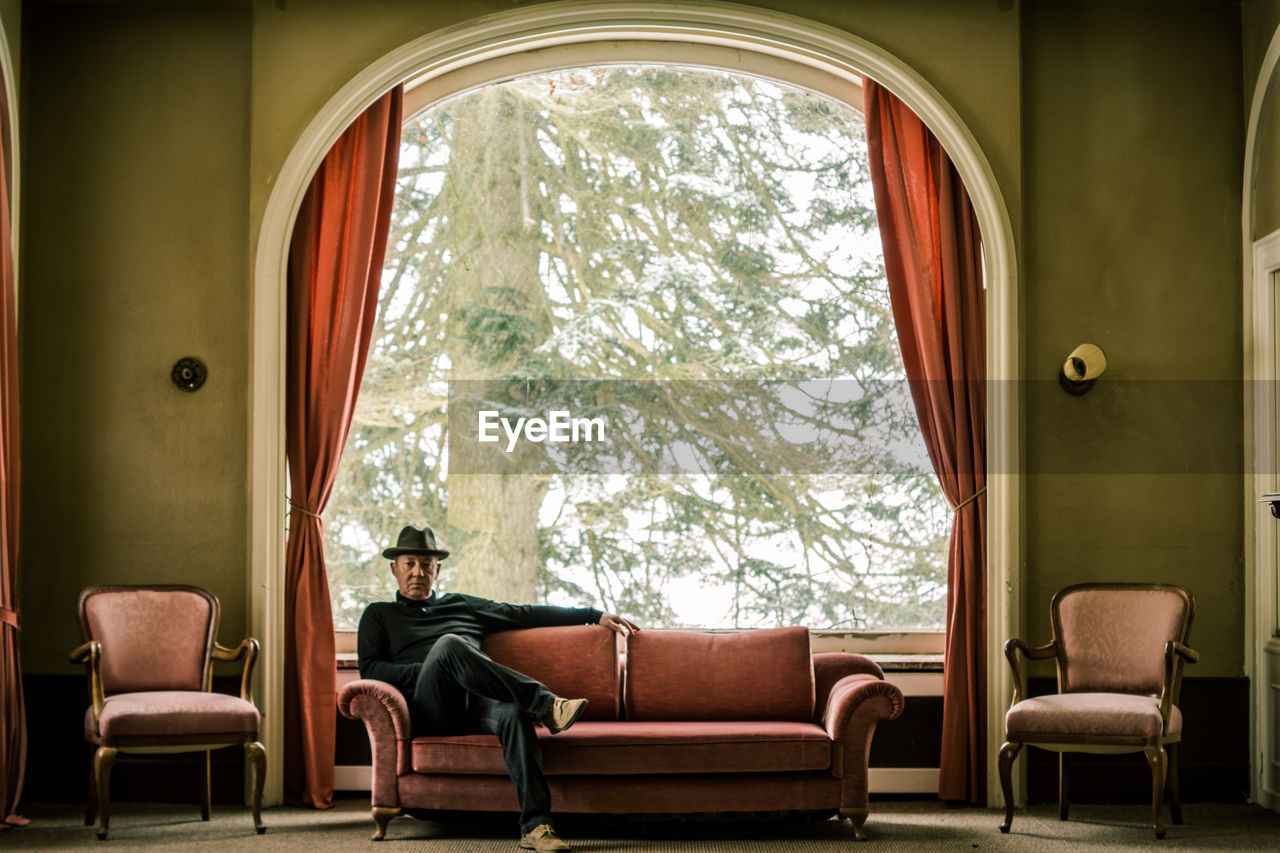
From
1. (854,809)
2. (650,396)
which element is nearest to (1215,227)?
(650,396)

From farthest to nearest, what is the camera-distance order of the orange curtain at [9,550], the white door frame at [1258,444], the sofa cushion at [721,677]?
the white door frame at [1258,444] < the sofa cushion at [721,677] < the orange curtain at [9,550]

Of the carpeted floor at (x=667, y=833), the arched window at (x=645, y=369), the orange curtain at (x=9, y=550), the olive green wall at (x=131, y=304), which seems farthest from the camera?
the arched window at (x=645, y=369)

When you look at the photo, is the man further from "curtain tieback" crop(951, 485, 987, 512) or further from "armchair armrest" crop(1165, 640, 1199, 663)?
"armchair armrest" crop(1165, 640, 1199, 663)

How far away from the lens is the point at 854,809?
14.2 ft

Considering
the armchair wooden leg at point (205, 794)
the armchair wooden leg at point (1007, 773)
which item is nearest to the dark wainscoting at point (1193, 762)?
the armchair wooden leg at point (1007, 773)

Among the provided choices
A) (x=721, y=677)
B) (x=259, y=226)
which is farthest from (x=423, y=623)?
(x=259, y=226)

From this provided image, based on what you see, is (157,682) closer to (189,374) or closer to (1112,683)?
(189,374)

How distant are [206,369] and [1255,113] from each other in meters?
4.54

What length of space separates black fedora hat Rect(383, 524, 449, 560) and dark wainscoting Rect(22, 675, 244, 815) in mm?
975

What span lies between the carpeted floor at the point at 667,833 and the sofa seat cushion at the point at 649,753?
0.25 metres

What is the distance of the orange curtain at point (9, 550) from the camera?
463 cm

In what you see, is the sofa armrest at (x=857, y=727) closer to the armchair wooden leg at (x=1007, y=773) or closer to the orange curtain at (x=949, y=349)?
the armchair wooden leg at (x=1007, y=773)

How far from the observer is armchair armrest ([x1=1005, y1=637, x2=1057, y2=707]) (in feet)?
15.8

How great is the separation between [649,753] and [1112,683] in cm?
189
